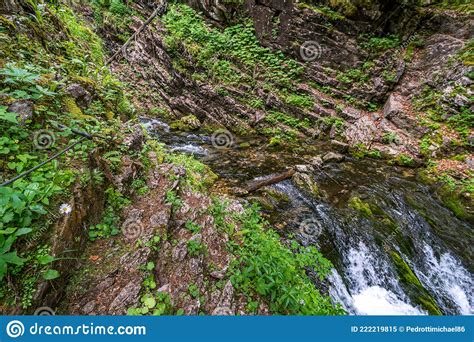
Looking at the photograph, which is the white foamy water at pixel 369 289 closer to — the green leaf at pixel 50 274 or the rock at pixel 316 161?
the rock at pixel 316 161

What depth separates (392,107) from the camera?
10242 millimetres

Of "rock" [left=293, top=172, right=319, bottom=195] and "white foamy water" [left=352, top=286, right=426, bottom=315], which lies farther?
"rock" [left=293, top=172, right=319, bottom=195]

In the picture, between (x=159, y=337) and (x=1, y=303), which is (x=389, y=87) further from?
(x=1, y=303)

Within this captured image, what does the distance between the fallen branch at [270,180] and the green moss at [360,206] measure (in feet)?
6.32

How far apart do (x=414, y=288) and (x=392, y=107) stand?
28.1 feet

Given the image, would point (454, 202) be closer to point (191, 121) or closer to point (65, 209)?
point (65, 209)

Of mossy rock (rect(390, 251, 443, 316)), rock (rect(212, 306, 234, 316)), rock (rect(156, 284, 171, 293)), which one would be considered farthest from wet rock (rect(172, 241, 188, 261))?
mossy rock (rect(390, 251, 443, 316))

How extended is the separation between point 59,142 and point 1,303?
1.91 m

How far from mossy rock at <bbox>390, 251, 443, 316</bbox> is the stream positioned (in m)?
0.02

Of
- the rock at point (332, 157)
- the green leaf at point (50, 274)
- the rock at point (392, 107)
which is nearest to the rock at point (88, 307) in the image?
the green leaf at point (50, 274)

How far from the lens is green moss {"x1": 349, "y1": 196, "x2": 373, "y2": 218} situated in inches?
242

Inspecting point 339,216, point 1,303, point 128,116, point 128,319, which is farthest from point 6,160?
point 339,216

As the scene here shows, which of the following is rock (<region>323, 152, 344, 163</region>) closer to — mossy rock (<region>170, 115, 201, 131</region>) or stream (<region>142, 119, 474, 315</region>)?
stream (<region>142, 119, 474, 315</region>)

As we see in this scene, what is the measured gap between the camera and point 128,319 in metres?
2.32
